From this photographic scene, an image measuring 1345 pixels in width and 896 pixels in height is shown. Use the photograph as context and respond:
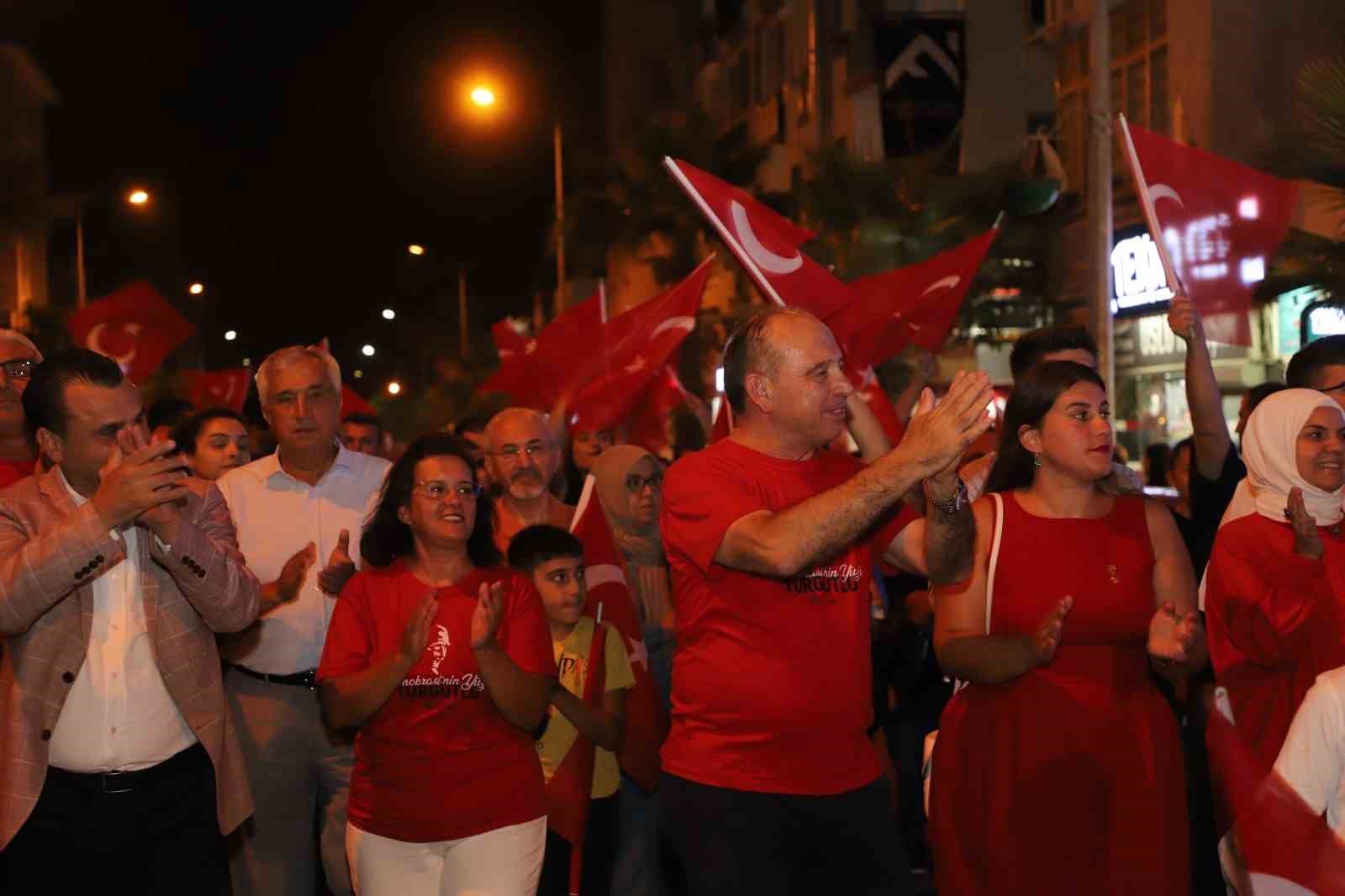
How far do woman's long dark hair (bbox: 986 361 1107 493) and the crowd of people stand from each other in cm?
1

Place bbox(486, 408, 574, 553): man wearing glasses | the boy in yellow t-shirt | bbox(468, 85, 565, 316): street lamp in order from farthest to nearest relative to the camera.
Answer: bbox(468, 85, 565, 316): street lamp
bbox(486, 408, 574, 553): man wearing glasses
the boy in yellow t-shirt

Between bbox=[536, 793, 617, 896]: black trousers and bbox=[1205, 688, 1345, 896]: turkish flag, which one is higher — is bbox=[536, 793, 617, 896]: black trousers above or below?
below

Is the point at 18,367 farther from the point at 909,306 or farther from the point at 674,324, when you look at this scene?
the point at 674,324

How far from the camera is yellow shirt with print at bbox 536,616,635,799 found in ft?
22.7

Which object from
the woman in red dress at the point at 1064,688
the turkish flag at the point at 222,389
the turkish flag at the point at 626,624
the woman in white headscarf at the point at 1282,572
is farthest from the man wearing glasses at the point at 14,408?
the turkish flag at the point at 222,389

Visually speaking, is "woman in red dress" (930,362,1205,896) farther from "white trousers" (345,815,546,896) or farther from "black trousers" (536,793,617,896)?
"black trousers" (536,793,617,896)

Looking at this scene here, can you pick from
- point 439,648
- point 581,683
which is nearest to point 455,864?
point 439,648

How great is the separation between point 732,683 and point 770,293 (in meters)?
2.54

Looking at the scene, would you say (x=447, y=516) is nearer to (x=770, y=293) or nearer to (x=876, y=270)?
(x=770, y=293)

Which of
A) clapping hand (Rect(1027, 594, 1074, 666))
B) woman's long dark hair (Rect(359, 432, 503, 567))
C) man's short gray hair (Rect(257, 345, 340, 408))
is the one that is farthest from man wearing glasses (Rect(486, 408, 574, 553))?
clapping hand (Rect(1027, 594, 1074, 666))

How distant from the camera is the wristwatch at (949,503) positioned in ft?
15.4

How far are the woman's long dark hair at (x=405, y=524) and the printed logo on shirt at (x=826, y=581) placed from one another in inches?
60.2

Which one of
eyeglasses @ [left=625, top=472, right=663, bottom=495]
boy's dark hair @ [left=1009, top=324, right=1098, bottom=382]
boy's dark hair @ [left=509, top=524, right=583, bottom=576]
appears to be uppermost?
boy's dark hair @ [left=1009, top=324, right=1098, bottom=382]

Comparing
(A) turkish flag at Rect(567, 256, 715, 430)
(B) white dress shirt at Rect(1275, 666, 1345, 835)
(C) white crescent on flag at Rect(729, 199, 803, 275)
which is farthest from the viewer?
(A) turkish flag at Rect(567, 256, 715, 430)
